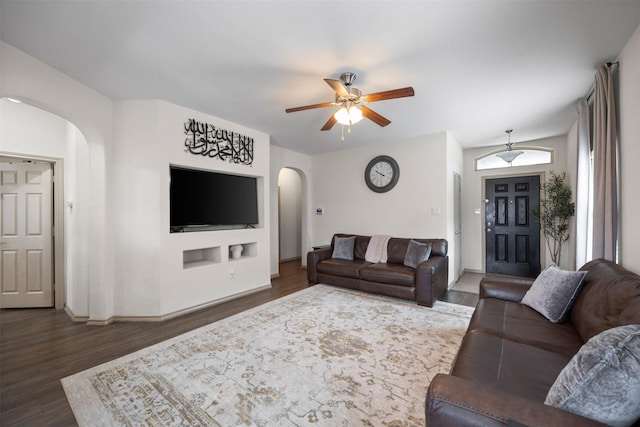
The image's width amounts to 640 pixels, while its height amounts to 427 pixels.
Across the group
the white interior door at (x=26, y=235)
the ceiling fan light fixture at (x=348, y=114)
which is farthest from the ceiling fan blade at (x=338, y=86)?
the white interior door at (x=26, y=235)

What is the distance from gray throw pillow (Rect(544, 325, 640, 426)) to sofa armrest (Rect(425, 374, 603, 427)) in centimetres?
8

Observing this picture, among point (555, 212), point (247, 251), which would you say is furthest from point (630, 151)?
point (247, 251)

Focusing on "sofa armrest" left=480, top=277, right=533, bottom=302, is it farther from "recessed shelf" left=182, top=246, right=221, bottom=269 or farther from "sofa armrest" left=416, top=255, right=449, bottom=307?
"recessed shelf" left=182, top=246, right=221, bottom=269

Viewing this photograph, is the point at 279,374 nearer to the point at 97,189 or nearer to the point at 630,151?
the point at 97,189

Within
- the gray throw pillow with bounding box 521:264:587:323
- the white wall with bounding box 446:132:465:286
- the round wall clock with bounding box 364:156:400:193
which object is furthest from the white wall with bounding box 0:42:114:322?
the white wall with bounding box 446:132:465:286

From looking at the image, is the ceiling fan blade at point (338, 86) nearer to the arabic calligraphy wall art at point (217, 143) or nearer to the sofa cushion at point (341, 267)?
the arabic calligraphy wall art at point (217, 143)

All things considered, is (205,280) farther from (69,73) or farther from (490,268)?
(490,268)

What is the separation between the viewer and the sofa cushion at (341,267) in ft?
13.6

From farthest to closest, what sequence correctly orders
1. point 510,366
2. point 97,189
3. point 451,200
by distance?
point 451,200
point 97,189
point 510,366

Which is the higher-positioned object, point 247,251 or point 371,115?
point 371,115

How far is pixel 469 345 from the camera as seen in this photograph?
1.63 m

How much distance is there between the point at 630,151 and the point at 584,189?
1043mm

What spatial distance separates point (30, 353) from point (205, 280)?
1.64 meters

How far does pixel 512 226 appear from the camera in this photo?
5.19 meters
